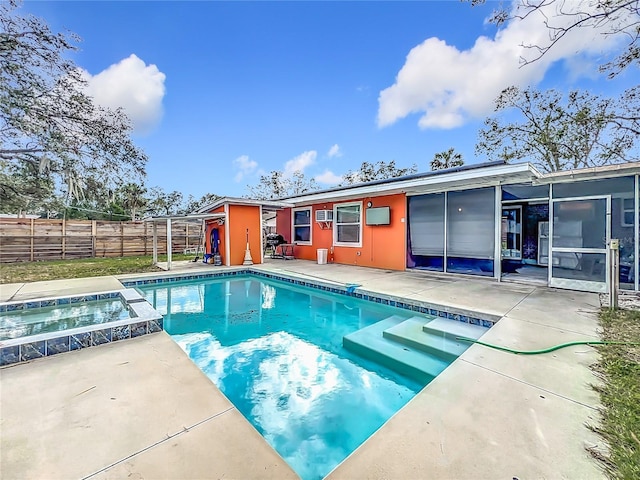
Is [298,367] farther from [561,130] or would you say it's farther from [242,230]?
[561,130]

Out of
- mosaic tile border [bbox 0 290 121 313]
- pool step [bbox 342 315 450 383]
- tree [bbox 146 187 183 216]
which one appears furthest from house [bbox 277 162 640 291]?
tree [bbox 146 187 183 216]

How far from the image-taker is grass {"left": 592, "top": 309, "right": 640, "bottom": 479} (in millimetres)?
1510

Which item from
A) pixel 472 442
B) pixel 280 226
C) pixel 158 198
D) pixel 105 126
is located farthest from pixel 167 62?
pixel 158 198

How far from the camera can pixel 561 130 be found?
15.0m

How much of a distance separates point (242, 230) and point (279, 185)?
16.6 m

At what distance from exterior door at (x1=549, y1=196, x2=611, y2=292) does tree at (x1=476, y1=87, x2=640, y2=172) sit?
9053 millimetres

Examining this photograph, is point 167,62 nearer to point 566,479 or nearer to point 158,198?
point 566,479

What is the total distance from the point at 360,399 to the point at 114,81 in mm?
12733

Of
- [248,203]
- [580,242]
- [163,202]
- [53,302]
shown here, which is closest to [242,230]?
[248,203]

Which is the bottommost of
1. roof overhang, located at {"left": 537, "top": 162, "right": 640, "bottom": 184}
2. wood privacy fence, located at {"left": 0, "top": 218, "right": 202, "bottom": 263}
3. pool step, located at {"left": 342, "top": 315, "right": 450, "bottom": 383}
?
pool step, located at {"left": 342, "top": 315, "right": 450, "bottom": 383}

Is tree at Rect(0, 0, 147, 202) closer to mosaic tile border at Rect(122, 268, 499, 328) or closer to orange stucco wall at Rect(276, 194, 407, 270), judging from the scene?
mosaic tile border at Rect(122, 268, 499, 328)

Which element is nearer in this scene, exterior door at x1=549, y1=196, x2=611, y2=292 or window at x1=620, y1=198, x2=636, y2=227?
window at x1=620, y1=198, x2=636, y2=227

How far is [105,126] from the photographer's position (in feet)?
28.9

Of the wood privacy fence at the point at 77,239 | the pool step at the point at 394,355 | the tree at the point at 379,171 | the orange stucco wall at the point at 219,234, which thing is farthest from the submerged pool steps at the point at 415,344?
the tree at the point at 379,171
